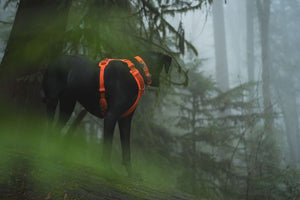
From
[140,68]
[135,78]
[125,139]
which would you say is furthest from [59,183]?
[140,68]

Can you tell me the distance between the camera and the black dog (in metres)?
2.69

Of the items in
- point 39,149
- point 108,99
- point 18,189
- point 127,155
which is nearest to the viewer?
point 18,189

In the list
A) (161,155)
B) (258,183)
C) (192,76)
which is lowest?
(258,183)

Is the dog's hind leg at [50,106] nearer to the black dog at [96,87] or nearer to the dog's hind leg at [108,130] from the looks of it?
the black dog at [96,87]

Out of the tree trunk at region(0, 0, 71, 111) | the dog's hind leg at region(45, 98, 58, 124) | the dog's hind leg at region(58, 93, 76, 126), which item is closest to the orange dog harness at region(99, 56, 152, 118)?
the dog's hind leg at region(58, 93, 76, 126)

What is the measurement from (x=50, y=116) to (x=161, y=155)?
5.14 meters

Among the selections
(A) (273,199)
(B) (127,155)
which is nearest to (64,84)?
(B) (127,155)

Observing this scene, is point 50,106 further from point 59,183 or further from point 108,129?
point 59,183

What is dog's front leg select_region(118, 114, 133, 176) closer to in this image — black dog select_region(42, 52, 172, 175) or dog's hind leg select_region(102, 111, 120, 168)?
black dog select_region(42, 52, 172, 175)

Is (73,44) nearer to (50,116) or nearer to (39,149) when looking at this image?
(50,116)

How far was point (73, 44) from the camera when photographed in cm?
411

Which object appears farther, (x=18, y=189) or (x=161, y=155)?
(x=161, y=155)

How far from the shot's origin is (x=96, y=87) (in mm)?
2801

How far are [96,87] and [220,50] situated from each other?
76.7ft
